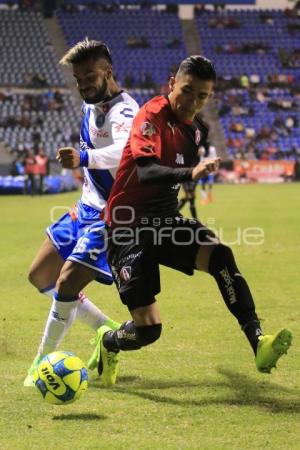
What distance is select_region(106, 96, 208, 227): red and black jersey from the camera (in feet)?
16.0

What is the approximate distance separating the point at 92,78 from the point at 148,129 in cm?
83

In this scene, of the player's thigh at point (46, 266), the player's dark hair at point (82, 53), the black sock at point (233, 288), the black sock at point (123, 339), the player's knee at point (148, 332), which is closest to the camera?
the black sock at point (233, 288)

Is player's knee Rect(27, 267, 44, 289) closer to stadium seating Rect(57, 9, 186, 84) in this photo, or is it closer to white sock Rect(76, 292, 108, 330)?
white sock Rect(76, 292, 108, 330)

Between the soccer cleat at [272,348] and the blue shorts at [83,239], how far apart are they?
1312 mm

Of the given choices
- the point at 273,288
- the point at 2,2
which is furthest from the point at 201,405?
the point at 2,2

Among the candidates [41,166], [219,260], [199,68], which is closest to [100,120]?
[199,68]

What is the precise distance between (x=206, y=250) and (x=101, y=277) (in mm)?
898

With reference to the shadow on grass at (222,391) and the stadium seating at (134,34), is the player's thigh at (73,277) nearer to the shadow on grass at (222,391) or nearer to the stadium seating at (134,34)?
the shadow on grass at (222,391)

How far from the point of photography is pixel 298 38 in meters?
54.7

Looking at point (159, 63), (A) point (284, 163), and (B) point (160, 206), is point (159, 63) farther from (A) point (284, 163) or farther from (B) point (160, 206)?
(B) point (160, 206)

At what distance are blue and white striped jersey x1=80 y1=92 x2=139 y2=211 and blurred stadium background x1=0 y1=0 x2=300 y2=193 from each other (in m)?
32.0

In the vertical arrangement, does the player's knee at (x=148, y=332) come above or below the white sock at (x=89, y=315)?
above

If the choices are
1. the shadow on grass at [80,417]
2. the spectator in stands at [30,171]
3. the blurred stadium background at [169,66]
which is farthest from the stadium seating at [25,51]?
the shadow on grass at [80,417]

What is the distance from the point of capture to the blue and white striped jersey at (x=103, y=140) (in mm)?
5309
